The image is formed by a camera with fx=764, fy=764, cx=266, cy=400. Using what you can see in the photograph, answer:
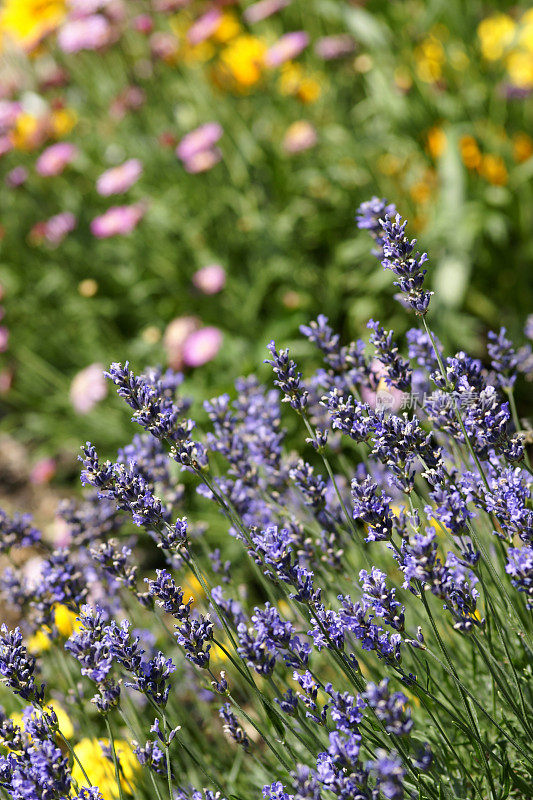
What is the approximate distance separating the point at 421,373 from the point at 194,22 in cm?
404

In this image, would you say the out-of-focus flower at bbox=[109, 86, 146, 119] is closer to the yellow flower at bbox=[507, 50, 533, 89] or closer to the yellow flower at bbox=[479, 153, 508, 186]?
the yellow flower at bbox=[479, 153, 508, 186]

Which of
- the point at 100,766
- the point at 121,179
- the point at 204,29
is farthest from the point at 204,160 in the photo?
the point at 100,766

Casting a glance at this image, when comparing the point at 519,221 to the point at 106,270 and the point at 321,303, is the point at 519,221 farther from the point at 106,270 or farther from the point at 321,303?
the point at 106,270

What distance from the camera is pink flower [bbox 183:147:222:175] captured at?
13.9 feet

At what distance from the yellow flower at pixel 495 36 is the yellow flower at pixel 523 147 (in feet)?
1.60

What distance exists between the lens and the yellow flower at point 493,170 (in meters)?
4.56

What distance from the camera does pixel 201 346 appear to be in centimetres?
392

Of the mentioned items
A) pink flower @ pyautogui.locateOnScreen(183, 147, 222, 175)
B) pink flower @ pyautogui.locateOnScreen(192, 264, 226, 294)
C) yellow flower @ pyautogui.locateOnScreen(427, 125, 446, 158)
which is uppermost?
pink flower @ pyautogui.locateOnScreen(183, 147, 222, 175)

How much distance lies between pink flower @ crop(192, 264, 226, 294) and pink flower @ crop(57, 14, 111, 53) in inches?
65.3

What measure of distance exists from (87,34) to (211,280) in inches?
70.8

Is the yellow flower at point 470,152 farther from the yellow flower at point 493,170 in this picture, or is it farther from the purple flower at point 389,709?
the purple flower at point 389,709

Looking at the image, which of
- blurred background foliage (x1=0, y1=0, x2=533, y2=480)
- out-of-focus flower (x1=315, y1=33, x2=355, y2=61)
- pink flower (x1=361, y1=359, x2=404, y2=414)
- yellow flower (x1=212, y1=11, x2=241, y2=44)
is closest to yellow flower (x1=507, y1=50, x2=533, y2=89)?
blurred background foliage (x1=0, y1=0, x2=533, y2=480)

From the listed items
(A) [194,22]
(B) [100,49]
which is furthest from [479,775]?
(A) [194,22]

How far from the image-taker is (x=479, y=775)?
5.65 feet
